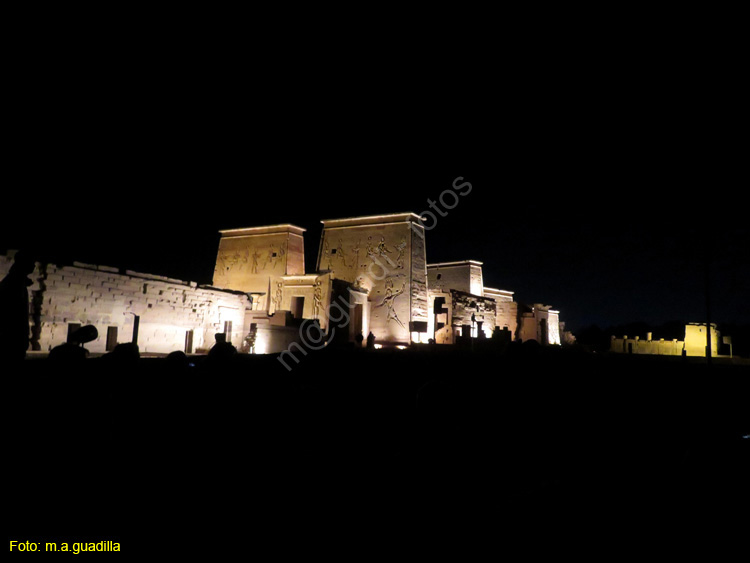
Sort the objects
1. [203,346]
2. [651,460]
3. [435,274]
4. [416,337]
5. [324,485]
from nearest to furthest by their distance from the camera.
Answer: [324,485] → [651,460] → [203,346] → [416,337] → [435,274]

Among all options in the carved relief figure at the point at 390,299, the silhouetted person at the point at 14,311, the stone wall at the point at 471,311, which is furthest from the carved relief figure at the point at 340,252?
the silhouetted person at the point at 14,311

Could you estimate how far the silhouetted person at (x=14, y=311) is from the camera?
3086 mm

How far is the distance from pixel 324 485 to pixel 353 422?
1.65m

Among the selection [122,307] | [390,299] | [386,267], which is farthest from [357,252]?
[122,307]

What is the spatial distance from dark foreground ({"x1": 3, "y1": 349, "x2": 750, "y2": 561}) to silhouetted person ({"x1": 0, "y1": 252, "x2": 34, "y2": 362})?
7.7 inches

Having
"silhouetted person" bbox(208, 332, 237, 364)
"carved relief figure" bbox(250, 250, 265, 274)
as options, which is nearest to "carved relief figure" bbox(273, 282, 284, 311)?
"carved relief figure" bbox(250, 250, 265, 274)

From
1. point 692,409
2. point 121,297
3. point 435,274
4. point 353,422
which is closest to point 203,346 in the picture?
point 121,297

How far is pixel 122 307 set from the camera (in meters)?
13.7

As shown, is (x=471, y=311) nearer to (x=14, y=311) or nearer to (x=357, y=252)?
(x=357, y=252)

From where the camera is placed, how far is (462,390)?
20.6 ft

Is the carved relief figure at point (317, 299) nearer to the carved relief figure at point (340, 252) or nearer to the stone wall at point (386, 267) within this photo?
the stone wall at point (386, 267)

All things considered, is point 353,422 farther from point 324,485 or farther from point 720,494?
point 720,494

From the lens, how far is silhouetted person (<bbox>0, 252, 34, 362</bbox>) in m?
3.09

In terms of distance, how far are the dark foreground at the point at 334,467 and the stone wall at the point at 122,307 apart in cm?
926
